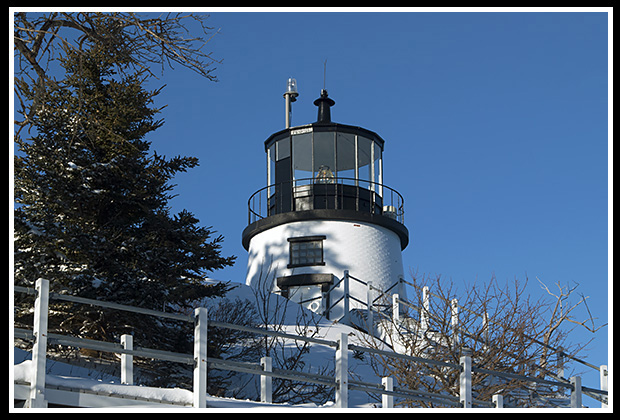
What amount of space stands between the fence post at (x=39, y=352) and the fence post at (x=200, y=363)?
5.07 feet

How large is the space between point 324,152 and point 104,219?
13.9 metres

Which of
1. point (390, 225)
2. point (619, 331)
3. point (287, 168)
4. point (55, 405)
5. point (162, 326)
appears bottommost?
point (55, 405)

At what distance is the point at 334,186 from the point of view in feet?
93.7

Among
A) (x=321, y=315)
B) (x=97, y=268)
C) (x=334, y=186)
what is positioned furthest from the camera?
(x=334, y=186)

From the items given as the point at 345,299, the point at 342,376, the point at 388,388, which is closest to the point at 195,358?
the point at 342,376

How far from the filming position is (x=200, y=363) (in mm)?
9469

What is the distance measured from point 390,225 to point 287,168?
3.72 meters

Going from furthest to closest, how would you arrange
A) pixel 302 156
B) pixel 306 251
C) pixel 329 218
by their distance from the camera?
1. pixel 302 156
2. pixel 306 251
3. pixel 329 218

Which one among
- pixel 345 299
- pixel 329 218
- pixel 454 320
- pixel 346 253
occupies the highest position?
pixel 329 218

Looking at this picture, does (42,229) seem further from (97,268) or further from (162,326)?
(162,326)

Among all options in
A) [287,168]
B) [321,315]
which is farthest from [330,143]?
[321,315]

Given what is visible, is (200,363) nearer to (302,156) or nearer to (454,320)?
(454,320)

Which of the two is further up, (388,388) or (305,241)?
(305,241)

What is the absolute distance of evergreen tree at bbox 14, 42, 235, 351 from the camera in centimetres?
1570
